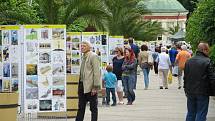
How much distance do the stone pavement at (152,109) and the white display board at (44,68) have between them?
5.86 feet

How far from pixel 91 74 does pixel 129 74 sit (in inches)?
272

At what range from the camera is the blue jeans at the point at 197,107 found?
41.0 ft

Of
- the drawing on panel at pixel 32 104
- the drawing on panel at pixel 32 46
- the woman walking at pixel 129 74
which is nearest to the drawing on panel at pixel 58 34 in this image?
the drawing on panel at pixel 32 46

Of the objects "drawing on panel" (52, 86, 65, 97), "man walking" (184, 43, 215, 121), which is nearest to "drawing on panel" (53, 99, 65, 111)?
"drawing on panel" (52, 86, 65, 97)

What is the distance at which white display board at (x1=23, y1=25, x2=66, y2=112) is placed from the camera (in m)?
14.3

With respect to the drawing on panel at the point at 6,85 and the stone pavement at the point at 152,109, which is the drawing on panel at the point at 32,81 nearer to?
the drawing on panel at the point at 6,85

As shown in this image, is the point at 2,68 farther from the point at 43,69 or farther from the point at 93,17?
the point at 93,17

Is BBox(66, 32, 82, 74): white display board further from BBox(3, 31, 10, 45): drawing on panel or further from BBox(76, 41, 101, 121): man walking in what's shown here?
BBox(76, 41, 101, 121): man walking

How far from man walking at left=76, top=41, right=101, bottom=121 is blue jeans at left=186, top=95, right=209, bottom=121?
72.3 inches

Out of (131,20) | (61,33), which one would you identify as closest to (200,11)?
(61,33)

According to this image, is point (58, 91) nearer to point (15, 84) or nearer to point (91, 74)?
point (15, 84)

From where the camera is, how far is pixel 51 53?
14.3 meters

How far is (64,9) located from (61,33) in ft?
21.1

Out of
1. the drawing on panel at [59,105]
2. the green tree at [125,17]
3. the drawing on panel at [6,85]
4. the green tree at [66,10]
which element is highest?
the green tree at [125,17]
